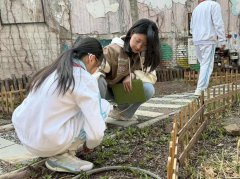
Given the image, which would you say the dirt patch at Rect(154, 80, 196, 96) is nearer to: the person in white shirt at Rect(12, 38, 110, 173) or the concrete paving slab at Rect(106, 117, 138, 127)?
the concrete paving slab at Rect(106, 117, 138, 127)

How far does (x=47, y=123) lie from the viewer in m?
2.06

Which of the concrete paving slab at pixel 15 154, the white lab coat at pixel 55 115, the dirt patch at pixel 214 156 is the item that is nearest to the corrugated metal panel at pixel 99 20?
the concrete paving slab at pixel 15 154

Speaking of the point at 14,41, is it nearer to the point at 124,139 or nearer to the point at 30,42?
the point at 30,42

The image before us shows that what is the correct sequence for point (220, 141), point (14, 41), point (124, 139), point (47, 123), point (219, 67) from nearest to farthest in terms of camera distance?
point (47, 123), point (220, 141), point (124, 139), point (14, 41), point (219, 67)

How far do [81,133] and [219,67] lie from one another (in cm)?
732

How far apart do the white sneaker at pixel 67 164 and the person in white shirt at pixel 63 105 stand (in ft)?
0.32

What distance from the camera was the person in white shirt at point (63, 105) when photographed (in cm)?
204

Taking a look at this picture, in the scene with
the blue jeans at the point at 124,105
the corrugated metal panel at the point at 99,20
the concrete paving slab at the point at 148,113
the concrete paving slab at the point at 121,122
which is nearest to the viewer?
the blue jeans at the point at 124,105

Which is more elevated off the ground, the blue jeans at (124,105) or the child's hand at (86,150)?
the blue jeans at (124,105)

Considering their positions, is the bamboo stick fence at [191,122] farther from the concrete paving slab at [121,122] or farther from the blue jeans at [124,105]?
the concrete paving slab at [121,122]

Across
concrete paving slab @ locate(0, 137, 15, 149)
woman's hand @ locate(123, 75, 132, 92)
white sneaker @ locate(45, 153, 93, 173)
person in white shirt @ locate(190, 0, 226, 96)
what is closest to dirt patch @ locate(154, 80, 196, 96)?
person in white shirt @ locate(190, 0, 226, 96)

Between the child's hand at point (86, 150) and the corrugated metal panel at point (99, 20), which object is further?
the corrugated metal panel at point (99, 20)

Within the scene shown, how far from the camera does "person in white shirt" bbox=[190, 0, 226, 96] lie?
15.1ft

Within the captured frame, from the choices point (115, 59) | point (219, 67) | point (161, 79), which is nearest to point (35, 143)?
point (115, 59)
